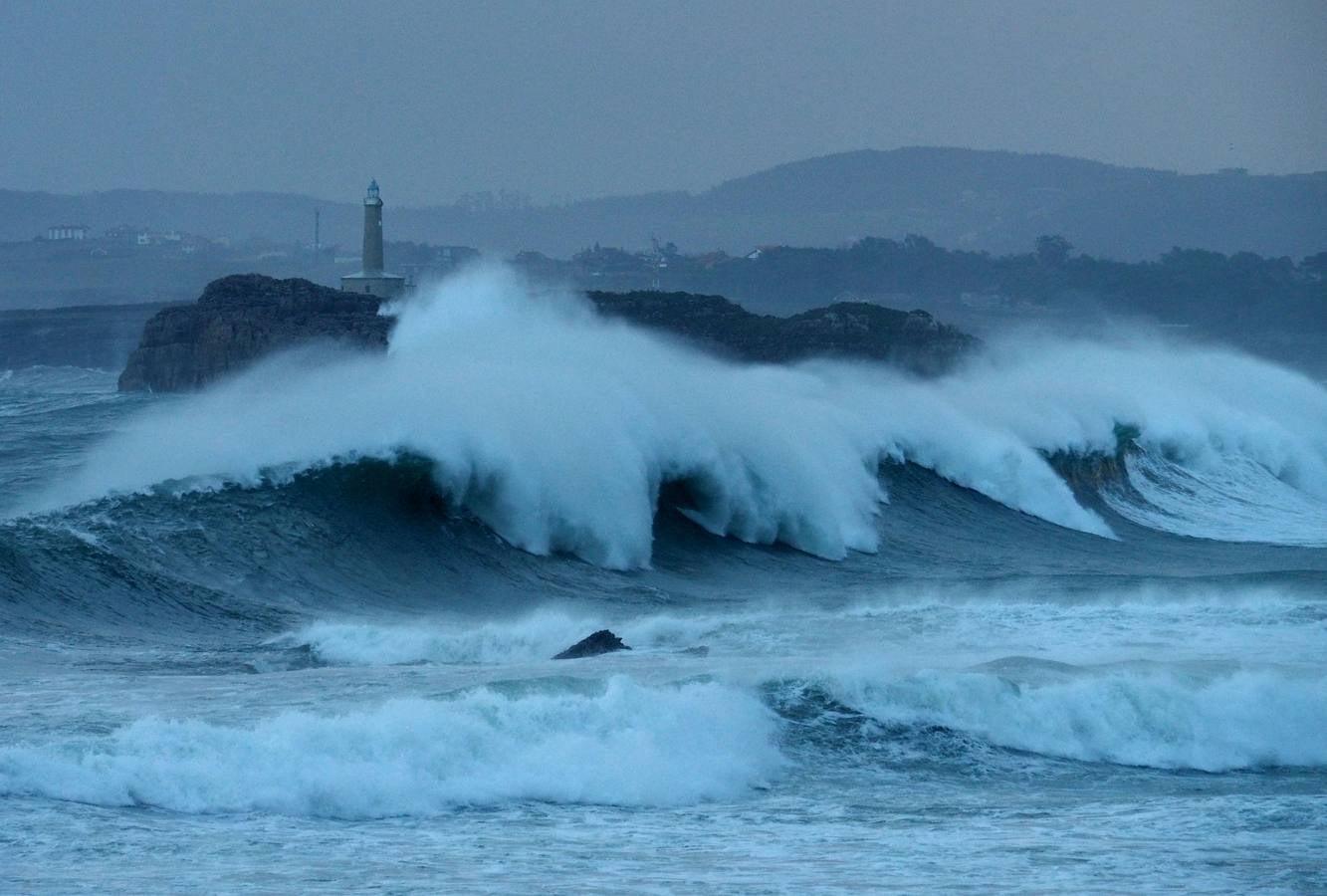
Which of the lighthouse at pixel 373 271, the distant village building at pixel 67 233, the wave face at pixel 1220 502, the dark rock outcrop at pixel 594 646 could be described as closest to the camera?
the dark rock outcrop at pixel 594 646

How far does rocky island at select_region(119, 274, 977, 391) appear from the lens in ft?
135

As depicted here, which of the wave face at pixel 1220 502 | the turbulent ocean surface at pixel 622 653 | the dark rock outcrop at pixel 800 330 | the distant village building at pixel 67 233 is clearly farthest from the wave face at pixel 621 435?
the distant village building at pixel 67 233

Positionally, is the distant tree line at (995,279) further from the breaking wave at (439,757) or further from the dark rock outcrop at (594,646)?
the breaking wave at (439,757)

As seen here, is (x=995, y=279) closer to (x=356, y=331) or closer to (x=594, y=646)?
(x=356, y=331)

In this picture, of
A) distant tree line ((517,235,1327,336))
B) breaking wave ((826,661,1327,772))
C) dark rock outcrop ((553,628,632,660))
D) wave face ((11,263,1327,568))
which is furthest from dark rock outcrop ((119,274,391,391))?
distant tree line ((517,235,1327,336))

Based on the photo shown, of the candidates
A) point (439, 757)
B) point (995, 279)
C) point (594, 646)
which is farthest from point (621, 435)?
point (995, 279)

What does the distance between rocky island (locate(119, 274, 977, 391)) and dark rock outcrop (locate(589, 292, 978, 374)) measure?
0.04m

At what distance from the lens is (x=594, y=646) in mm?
10984

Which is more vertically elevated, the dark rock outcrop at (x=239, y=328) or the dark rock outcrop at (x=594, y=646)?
the dark rock outcrop at (x=239, y=328)

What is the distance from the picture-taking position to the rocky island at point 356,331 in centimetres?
4112

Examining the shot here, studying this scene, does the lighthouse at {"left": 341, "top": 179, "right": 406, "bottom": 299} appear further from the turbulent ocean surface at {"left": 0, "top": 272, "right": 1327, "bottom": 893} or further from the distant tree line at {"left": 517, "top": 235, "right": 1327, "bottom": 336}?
the distant tree line at {"left": 517, "top": 235, "right": 1327, "bottom": 336}

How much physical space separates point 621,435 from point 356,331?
2236 centimetres

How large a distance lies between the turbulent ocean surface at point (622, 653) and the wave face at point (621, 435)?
7 cm

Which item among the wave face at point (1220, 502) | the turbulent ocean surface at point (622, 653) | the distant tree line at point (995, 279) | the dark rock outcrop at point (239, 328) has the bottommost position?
the wave face at point (1220, 502)
